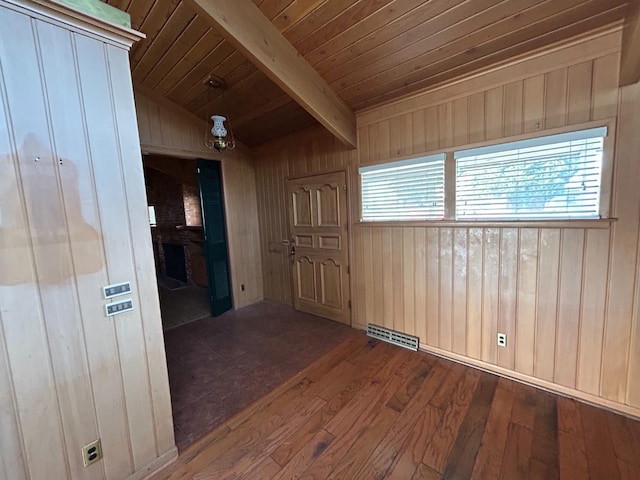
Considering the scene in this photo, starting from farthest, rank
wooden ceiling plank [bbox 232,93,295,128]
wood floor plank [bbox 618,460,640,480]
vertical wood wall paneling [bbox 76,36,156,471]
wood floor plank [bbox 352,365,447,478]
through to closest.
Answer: wooden ceiling plank [bbox 232,93,295,128] < wood floor plank [bbox 352,365,447,478] < wood floor plank [bbox 618,460,640,480] < vertical wood wall paneling [bbox 76,36,156,471]

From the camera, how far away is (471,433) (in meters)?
1.65

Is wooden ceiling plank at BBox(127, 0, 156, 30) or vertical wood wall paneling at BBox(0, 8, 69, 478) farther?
wooden ceiling plank at BBox(127, 0, 156, 30)

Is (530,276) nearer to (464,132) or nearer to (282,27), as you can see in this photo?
(464,132)

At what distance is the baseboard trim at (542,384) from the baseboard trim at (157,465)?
2154mm

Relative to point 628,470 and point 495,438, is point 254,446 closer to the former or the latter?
point 495,438

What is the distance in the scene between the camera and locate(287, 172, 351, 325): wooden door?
3195 mm

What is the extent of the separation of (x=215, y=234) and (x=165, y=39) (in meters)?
2.21

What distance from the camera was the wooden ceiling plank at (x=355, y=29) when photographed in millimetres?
1636

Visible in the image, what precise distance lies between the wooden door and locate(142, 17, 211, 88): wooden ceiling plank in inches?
67.3

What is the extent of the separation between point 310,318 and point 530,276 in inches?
95.7

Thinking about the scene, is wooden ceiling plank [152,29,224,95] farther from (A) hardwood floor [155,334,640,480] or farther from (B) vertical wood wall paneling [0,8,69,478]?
(A) hardwood floor [155,334,640,480]

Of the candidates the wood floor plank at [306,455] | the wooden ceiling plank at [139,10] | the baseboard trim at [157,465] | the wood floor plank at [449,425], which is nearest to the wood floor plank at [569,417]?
the wood floor plank at [449,425]

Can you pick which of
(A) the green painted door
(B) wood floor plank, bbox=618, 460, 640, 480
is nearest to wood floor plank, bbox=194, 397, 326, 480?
(B) wood floor plank, bbox=618, 460, 640, 480

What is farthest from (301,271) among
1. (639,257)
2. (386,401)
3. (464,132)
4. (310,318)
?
(639,257)
